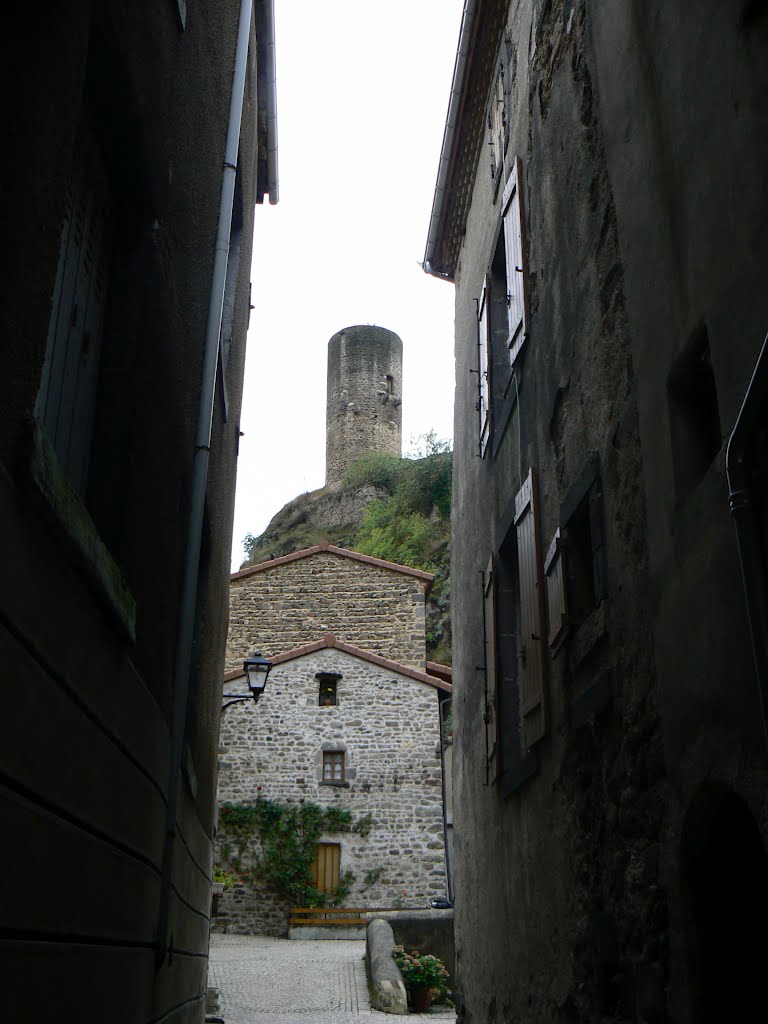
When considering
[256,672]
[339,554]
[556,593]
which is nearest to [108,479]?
[556,593]

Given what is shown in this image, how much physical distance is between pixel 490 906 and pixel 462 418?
16.4ft

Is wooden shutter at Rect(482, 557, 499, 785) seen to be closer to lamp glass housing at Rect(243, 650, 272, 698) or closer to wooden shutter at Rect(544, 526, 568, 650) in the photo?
wooden shutter at Rect(544, 526, 568, 650)

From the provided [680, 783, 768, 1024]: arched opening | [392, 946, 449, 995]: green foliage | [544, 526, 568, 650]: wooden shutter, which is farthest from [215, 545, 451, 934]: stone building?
[680, 783, 768, 1024]: arched opening

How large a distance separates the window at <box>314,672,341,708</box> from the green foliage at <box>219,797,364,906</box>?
2.01 metres

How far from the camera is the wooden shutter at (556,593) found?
511 centimetres

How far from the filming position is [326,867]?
61.5ft

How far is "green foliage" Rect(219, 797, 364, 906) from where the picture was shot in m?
18.4

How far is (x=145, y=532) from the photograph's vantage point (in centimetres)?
375

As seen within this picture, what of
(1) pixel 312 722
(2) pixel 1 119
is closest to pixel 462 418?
(2) pixel 1 119

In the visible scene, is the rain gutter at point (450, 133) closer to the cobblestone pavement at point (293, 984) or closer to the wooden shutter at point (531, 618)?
the wooden shutter at point (531, 618)

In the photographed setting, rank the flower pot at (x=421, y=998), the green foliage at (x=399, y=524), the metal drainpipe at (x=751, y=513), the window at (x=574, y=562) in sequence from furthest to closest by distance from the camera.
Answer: the green foliage at (x=399, y=524), the flower pot at (x=421, y=998), the window at (x=574, y=562), the metal drainpipe at (x=751, y=513)

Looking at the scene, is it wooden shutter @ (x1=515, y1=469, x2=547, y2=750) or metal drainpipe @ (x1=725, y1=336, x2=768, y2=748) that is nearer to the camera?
metal drainpipe @ (x1=725, y1=336, x2=768, y2=748)

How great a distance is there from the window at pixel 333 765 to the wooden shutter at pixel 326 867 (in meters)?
1.26

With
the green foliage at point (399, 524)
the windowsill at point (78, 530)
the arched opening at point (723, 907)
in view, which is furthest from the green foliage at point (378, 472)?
the windowsill at point (78, 530)
